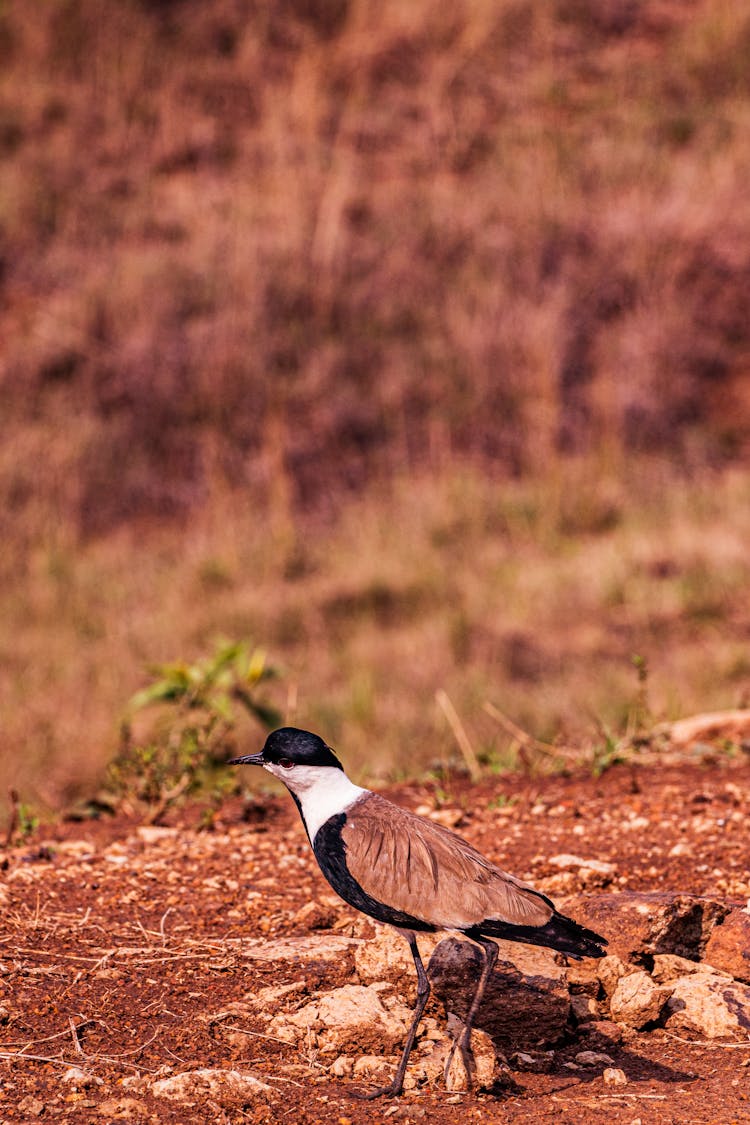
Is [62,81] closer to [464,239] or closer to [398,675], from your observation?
[464,239]

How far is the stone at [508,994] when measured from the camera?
10.1 ft

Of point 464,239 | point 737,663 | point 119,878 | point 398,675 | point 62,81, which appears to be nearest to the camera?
point 119,878

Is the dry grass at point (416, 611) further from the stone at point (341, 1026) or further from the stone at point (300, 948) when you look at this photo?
the stone at point (341, 1026)

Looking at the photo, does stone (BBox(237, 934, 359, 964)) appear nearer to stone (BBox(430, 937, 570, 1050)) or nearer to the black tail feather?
stone (BBox(430, 937, 570, 1050))

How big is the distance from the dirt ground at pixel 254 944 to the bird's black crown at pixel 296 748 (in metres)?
0.60

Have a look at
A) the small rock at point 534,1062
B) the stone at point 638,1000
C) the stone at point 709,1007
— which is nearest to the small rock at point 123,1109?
the small rock at point 534,1062

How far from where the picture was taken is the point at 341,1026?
299 cm

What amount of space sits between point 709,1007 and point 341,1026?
0.89 metres

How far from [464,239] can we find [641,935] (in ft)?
39.1

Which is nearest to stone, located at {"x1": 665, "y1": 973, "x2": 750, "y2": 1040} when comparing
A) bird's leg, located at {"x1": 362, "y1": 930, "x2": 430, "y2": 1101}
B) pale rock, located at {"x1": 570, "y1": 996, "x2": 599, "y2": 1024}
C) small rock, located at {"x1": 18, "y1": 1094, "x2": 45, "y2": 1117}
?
pale rock, located at {"x1": 570, "y1": 996, "x2": 599, "y2": 1024}

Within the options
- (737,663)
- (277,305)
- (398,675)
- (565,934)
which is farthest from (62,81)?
(565,934)

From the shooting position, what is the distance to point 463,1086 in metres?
2.87

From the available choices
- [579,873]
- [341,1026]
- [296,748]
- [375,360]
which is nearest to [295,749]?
[296,748]

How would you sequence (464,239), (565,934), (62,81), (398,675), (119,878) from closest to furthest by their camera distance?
(565,934) → (119,878) → (398,675) → (464,239) → (62,81)
